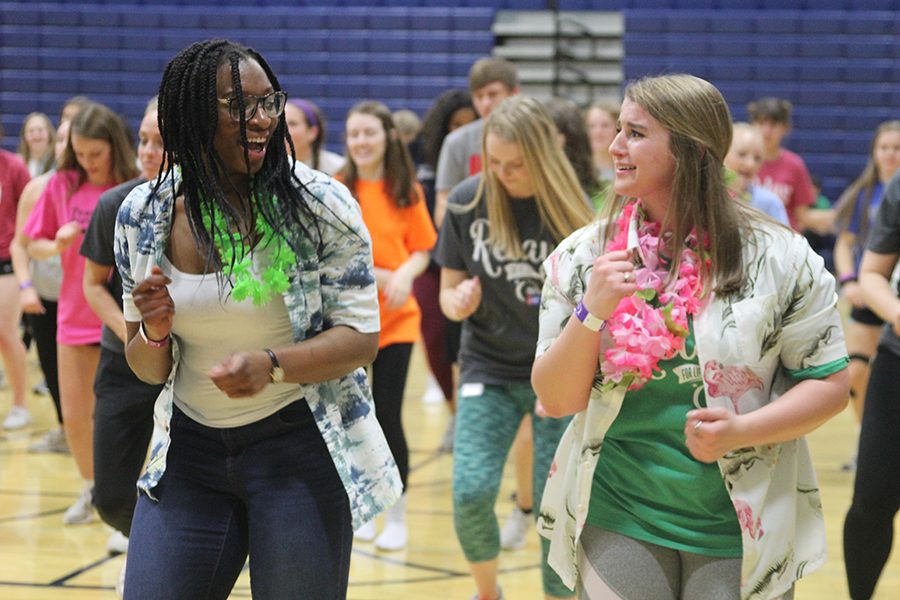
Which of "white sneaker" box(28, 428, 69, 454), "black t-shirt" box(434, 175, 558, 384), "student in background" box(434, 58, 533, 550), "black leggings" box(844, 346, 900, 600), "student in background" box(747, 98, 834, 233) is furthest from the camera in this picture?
"student in background" box(747, 98, 834, 233)

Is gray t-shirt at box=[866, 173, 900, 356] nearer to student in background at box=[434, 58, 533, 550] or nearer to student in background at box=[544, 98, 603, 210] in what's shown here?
student in background at box=[544, 98, 603, 210]

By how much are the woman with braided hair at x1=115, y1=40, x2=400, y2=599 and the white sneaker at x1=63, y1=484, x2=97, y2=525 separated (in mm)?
3178

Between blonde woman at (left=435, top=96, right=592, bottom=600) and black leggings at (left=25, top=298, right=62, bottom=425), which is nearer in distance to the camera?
blonde woman at (left=435, top=96, right=592, bottom=600)

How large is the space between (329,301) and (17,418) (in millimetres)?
5624

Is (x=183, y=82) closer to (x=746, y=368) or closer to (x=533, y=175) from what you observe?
(x=746, y=368)

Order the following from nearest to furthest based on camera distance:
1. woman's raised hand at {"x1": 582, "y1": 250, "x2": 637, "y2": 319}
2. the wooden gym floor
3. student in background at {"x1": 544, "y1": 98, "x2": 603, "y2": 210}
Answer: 1. woman's raised hand at {"x1": 582, "y1": 250, "x2": 637, "y2": 319}
2. the wooden gym floor
3. student in background at {"x1": 544, "y1": 98, "x2": 603, "y2": 210}

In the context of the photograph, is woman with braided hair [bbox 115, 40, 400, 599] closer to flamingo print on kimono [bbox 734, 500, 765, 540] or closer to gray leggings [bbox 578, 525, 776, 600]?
gray leggings [bbox 578, 525, 776, 600]

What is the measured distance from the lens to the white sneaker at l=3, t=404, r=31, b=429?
7.45 meters

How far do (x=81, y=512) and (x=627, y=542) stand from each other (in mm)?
3659

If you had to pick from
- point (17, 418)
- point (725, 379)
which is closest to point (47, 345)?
point (17, 418)

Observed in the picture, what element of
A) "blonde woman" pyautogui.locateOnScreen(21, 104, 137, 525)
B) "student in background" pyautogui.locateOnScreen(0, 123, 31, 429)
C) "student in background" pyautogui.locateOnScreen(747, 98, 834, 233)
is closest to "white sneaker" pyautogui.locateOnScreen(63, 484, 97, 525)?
"blonde woman" pyautogui.locateOnScreen(21, 104, 137, 525)

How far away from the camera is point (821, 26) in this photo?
1377 centimetres

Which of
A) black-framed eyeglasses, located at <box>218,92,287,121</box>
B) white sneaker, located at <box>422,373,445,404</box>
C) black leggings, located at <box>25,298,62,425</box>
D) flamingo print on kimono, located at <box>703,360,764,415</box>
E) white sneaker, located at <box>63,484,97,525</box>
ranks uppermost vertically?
black-framed eyeglasses, located at <box>218,92,287,121</box>

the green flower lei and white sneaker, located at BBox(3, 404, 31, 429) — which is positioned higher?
the green flower lei
